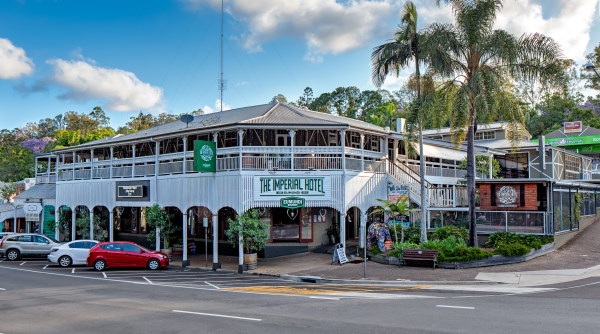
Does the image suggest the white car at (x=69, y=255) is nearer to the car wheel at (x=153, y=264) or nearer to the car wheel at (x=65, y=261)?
the car wheel at (x=65, y=261)

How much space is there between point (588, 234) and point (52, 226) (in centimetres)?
3591

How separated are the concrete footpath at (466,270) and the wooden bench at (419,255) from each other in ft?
1.39

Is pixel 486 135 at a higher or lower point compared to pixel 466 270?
higher

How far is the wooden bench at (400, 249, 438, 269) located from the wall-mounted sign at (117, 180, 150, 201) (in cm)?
1563

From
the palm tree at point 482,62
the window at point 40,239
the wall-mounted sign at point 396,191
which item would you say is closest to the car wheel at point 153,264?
the window at point 40,239

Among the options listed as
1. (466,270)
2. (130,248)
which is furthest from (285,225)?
(466,270)

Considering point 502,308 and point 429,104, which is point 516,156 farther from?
point 502,308

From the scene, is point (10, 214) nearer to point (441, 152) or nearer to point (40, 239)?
point (40, 239)

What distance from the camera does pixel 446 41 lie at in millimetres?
21188

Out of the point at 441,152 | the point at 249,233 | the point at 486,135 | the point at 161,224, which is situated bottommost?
the point at 249,233

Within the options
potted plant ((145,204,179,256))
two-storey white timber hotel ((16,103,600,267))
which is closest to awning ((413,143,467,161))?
two-storey white timber hotel ((16,103,600,267))

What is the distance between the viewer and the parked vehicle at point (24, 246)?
27.4 m

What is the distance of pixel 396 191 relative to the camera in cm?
2653

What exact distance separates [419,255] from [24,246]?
22.4 m
